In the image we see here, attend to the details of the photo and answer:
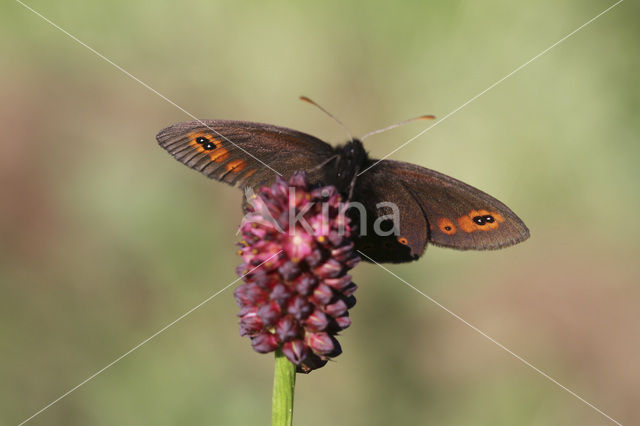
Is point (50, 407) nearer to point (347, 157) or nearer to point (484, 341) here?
point (347, 157)

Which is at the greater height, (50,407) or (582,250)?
(582,250)

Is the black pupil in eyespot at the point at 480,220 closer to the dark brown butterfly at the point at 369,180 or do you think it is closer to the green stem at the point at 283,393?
the dark brown butterfly at the point at 369,180

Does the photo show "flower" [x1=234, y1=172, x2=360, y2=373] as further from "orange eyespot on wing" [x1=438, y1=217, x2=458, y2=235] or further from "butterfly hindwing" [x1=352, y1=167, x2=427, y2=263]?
"orange eyespot on wing" [x1=438, y1=217, x2=458, y2=235]

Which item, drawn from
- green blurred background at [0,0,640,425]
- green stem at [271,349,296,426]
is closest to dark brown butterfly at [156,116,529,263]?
green stem at [271,349,296,426]

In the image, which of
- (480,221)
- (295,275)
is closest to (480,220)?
(480,221)

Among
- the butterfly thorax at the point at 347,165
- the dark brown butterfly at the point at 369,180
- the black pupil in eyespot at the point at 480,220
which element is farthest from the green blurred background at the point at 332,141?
the black pupil in eyespot at the point at 480,220

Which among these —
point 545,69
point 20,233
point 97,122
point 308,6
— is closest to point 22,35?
point 97,122
